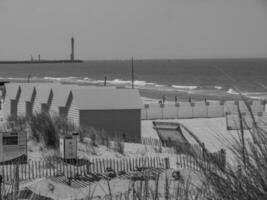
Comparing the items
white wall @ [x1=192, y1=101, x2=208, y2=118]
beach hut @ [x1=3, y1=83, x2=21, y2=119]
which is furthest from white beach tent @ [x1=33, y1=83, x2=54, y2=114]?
white wall @ [x1=192, y1=101, x2=208, y2=118]

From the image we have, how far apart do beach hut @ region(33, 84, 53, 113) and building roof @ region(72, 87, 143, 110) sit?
4.29 m

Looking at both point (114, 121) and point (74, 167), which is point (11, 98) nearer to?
point (114, 121)

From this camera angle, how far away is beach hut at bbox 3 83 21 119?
3830cm

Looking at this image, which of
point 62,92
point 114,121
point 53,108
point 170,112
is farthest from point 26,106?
point 170,112

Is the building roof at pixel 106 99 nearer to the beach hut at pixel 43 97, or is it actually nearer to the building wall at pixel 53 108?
the building wall at pixel 53 108

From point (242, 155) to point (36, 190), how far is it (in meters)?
9.16

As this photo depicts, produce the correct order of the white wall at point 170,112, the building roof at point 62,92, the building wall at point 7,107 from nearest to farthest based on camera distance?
the building roof at point 62,92 < the building wall at point 7,107 < the white wall at point 170,112

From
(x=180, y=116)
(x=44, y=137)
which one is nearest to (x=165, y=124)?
(x=44, y=137)

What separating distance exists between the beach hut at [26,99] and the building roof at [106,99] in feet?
23.8

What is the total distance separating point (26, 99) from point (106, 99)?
9.58 metres

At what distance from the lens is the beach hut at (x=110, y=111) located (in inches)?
1093

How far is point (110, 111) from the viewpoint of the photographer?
28.0 meters

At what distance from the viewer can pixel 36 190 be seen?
11.7 m

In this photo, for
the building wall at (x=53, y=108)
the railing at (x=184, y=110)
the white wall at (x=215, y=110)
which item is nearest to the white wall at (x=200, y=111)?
the railing at (x=184, y=110)
